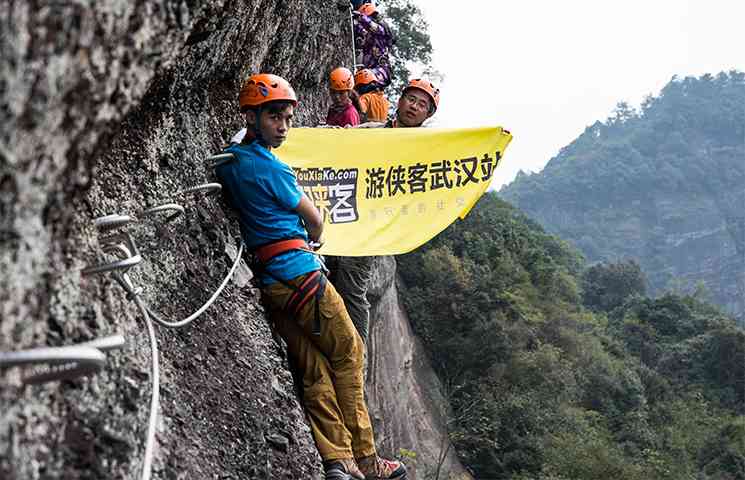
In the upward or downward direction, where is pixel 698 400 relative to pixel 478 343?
downward

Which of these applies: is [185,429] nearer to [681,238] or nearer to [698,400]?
[698,400]

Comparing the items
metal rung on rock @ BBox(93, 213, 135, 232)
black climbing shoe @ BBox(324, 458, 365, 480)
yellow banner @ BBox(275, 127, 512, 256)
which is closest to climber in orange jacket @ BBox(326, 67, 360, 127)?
yellow banner @ BBox(275, 127, 512, 256)

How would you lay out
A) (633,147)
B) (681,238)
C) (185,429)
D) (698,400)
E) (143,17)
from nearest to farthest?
(143,17) < (185,429) < (698,400) < (681,238) < (633,147)

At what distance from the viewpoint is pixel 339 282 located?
5465mm

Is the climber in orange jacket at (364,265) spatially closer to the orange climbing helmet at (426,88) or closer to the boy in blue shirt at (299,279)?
the orange climbing helmet at (426,88)

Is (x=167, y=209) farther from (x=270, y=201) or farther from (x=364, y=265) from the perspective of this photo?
(x=364, y=265)

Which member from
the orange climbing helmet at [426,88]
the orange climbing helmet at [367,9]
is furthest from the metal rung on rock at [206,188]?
the orange climbing helmet at [367,9]

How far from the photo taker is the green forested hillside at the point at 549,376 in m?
21.3

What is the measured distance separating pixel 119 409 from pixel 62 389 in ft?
0.92

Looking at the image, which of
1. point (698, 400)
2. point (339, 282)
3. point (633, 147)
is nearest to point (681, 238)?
point (633, 147)

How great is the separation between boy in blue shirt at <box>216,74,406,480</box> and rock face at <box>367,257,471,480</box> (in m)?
7.21

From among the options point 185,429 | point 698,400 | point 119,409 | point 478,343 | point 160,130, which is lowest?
point 698,400

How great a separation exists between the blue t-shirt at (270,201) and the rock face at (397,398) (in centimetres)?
740

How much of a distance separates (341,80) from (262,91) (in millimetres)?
3626
